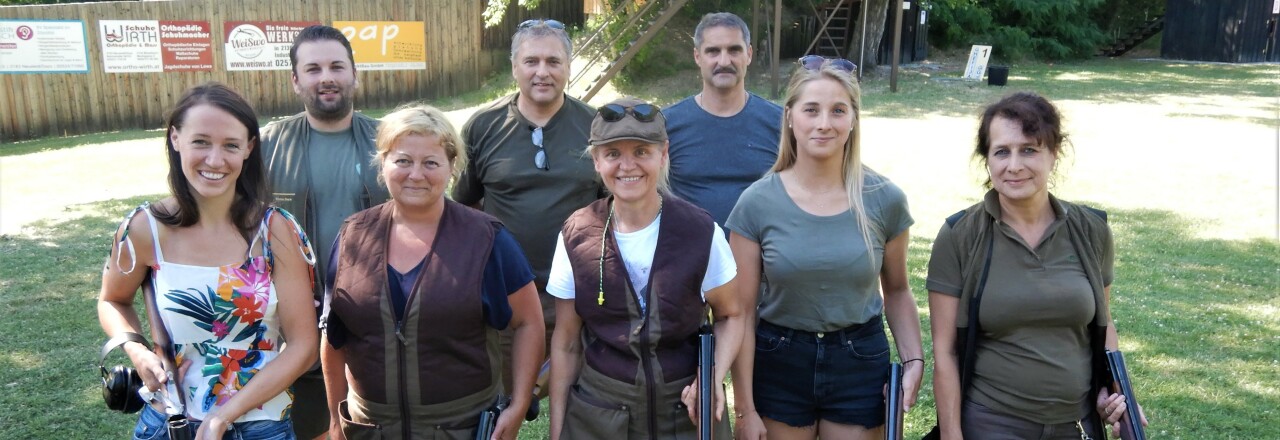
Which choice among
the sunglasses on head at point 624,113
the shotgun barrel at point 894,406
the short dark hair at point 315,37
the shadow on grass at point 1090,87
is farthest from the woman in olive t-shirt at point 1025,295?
the shadow on grass at point 1090,87

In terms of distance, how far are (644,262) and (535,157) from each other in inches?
49.6

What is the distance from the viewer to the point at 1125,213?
10.3 meters

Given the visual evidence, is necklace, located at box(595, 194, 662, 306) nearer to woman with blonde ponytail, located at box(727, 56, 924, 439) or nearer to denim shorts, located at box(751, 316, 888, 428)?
woman with blonde ponytail, located at box(727, 56, 924, 439)

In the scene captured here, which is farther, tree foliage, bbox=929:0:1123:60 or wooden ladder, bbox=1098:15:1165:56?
wooden ladder, bbox=1098:15:1165:56

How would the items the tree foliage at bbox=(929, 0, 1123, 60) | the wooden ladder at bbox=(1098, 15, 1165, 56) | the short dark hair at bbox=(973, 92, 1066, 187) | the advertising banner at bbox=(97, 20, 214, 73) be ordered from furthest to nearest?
the wooden ladder at bbox=(1098, 15, 1165, 56), the tree foliage at bbox=(929, 0, 1123, 60), the advertising banner at bbox=(97, 20, 214, 73), the short dark hair at bbox=(973, 92, 1066, 187)

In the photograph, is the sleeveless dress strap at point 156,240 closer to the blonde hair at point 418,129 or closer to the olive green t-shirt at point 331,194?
the blonde hair at point 418,129

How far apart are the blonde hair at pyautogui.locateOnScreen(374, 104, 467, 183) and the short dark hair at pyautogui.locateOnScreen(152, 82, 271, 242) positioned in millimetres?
402

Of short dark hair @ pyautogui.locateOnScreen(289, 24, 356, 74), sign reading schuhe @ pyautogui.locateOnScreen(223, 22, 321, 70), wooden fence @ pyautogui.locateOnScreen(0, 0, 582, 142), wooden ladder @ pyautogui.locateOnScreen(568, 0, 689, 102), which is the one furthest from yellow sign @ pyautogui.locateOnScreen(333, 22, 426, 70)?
short dark hair @ pyautogui.locateOnScreen(289, 24, 356, 74)

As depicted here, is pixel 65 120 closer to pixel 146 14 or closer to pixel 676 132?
pixel 146 14

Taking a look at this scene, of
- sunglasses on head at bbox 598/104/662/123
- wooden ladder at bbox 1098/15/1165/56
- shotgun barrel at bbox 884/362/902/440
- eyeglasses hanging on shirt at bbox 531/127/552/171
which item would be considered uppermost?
wooden ladder at bbox 1098/15/1165/56

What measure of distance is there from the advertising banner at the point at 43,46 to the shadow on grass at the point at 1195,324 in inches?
628

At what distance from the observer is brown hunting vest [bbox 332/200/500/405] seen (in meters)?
2.97

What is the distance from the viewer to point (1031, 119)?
10.3 feet

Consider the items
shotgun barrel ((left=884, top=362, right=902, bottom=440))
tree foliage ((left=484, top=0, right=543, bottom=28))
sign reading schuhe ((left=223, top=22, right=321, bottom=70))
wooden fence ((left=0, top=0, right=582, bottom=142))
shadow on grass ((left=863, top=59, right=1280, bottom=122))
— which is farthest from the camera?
tree foliage ((left=484, top=0, right=543, bottom=28))
